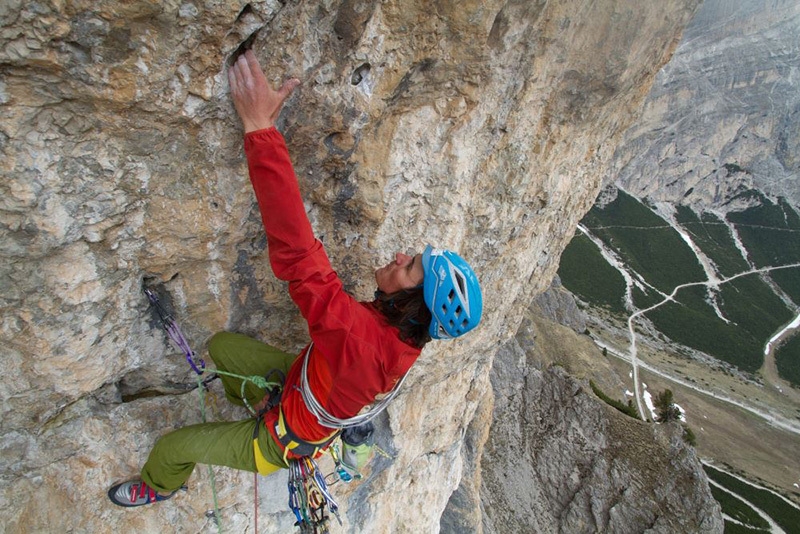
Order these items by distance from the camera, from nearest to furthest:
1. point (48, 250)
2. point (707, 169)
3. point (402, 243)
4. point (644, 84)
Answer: point (48, 250)
point (402, 243)
point (644, 84)
point (707, 169)

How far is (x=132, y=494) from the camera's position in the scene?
12.9 feet

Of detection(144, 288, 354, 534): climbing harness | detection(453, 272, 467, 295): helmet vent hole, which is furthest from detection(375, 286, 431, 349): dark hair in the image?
detection(144, 288, 354, 534): climbing harness

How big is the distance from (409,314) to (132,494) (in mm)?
2894

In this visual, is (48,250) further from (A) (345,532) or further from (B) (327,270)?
(A) (345,532)

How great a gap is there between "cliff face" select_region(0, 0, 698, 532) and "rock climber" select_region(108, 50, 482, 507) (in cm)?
24

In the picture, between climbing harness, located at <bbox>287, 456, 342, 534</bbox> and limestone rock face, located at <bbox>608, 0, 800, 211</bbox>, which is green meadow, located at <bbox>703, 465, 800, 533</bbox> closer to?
climbing harness, located at <bbox>287, 456, 342, 534</bbox>

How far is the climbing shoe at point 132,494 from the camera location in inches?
153

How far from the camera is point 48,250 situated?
275cm

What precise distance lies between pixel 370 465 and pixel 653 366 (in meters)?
46.5

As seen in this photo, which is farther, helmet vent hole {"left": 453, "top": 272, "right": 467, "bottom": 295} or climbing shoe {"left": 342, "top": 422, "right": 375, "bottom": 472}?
climbing shoe {"left": 342, "top": 422, "right": 375, "bottom": 472}

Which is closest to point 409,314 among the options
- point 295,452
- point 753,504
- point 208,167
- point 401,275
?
point 401,275

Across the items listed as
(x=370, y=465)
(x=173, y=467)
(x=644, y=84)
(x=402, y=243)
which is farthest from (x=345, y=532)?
(x=644, y=84)

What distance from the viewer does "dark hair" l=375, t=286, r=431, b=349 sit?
3141 mm

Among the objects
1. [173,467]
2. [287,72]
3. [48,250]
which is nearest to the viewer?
[48,250]
